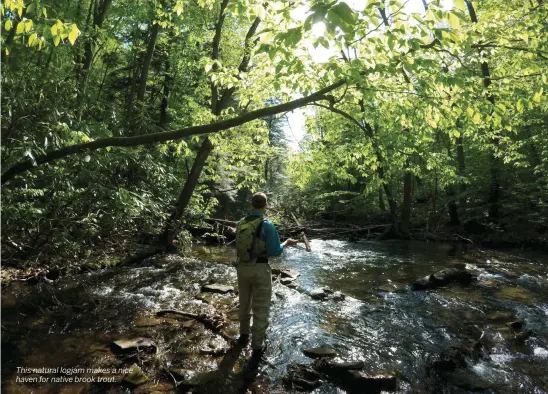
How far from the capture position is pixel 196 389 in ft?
15.1

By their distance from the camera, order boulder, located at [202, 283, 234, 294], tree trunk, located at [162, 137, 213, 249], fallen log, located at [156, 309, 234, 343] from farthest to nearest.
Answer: tree trunk, located at [162, 137, 213, 249] → boulder, located at [202, 283, 234, 294] → fallen log, located at [156, 309, 234, 343]

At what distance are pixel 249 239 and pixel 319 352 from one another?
2.22 m

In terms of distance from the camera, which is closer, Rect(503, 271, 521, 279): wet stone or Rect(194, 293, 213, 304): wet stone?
Rect(194, 293, 213, 304): wet stone

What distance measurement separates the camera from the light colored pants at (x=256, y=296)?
5680 mm

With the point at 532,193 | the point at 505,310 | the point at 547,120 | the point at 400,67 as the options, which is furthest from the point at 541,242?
the point at 400,67

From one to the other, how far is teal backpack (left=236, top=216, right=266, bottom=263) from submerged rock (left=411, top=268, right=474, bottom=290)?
6167 millimetres

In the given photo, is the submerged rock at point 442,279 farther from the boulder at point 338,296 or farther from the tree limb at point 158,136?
the tree limb at point 158,136

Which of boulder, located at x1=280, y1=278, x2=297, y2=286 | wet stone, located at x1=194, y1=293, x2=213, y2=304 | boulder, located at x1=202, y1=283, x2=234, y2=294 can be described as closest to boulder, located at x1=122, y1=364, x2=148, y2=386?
wet stone, located at x1=194, y1=293, x2=213, y2=304

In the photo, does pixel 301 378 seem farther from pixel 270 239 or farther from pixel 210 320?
pixel 210 320

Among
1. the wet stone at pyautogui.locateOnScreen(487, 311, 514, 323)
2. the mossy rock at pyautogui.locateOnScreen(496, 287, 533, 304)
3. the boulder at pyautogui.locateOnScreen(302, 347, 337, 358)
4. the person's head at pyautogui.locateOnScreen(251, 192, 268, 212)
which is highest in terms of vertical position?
the person's head at pyautogui.locateOnScreen(251, 192, 268, 212)

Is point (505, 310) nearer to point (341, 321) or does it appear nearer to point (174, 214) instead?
point (341, 321)

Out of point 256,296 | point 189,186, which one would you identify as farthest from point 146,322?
point 189,186

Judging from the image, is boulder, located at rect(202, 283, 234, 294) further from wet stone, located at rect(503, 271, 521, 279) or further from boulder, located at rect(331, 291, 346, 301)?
wet stone, located at rect(503, 271, 521, 279)

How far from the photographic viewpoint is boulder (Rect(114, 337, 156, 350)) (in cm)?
557
